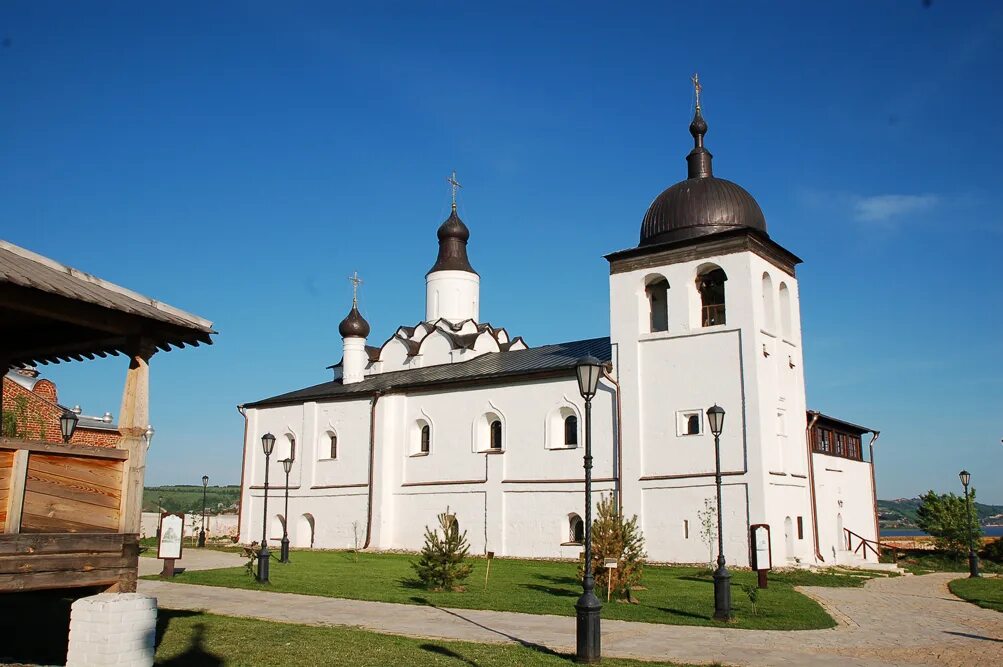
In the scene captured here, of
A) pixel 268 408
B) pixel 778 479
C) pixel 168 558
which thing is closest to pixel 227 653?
pixel 168 558

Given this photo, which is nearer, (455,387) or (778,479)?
(778,479)

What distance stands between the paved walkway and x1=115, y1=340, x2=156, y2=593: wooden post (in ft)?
12.5

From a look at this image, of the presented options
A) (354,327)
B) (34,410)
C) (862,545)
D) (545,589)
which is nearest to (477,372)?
(354,327)

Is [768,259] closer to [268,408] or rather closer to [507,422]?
[507,422]

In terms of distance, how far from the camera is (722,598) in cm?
1250

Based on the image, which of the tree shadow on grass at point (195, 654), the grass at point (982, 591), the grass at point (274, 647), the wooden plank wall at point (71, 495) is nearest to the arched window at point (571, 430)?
the grass at point (982, 591)

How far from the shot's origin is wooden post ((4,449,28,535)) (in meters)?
7.65

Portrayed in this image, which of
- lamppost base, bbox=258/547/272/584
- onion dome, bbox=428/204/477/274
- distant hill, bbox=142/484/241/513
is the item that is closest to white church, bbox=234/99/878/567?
onion dome, bbox=428/204/477/274

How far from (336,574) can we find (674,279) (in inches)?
482

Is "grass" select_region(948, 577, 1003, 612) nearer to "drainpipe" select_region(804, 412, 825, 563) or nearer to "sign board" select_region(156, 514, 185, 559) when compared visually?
"drainpipe" select_region(804, 412, 825, 563)

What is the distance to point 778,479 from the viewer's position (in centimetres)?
2241

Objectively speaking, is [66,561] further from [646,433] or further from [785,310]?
[785,310]

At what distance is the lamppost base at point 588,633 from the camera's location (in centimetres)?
909

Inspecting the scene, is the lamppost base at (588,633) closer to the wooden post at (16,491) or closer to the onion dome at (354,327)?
the wooden post at (16,491)
